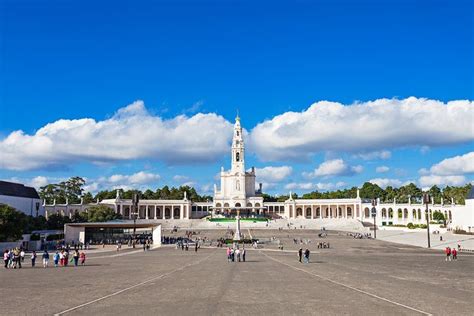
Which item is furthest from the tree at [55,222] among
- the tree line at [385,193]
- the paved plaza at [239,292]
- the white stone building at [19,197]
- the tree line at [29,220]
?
the tree line at [385,193]

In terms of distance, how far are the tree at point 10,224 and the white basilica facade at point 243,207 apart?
7150cm

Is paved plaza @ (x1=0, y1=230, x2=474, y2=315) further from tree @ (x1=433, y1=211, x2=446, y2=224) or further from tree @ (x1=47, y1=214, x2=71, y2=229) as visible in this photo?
tree @ (x1=433, y1=211, x2=446, y2=224)

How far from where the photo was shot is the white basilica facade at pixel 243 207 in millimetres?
126875

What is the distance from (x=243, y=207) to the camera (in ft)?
461

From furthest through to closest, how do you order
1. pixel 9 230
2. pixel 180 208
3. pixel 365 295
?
pixel 180 208 → pixel 9 230 → pixel 365 295

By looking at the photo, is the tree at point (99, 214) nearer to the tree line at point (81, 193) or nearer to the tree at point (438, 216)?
the tree line at point (81, 193)

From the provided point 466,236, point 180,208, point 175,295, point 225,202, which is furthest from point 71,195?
point 175,295

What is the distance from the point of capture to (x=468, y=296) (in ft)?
62.0

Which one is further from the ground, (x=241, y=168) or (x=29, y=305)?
(x=241, y=168)

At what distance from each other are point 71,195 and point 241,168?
55.2 meters

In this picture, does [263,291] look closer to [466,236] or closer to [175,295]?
[175,295]

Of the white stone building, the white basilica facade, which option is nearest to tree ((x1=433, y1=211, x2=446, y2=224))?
the white basilica facade

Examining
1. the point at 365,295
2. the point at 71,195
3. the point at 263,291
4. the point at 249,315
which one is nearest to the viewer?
the point at 249,315

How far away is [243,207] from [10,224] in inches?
3560
